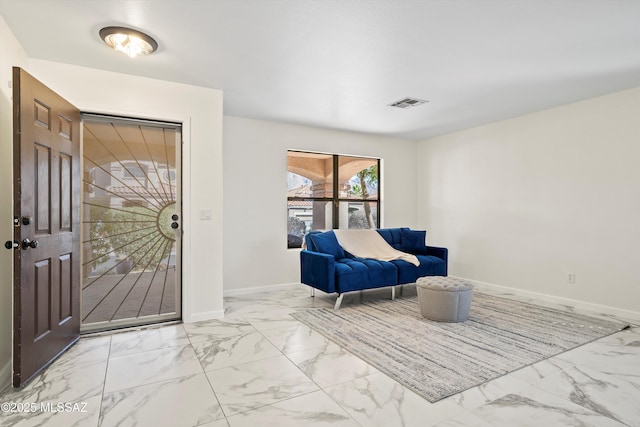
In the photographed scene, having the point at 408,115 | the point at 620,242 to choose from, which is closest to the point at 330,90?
the point at 408,115

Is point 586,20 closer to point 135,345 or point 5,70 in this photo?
point 5,70

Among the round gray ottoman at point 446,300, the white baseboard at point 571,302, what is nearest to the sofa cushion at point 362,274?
the round gray ottoman at point 446,300

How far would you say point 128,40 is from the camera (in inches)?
102

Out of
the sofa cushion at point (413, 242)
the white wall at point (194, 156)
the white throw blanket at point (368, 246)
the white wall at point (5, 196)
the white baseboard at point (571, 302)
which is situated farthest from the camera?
the sofa cushion at point (413, 242)

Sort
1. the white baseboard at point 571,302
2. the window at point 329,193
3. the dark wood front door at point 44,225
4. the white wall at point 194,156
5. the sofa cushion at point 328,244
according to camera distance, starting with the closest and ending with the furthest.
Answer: the dark wood front door at point 44,225
the white wall at point 194,156
the white baseboard at point 571,302
the sofa cushion at point 328,244
the window at point 329,193

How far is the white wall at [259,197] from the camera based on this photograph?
4723mm

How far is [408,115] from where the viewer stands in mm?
4707

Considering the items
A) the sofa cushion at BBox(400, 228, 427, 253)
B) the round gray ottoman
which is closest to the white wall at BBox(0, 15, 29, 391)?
the round gray ottoman

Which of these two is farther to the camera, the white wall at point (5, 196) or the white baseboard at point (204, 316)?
the white baseboard at point (204, 316)

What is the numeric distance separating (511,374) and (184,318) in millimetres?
2890

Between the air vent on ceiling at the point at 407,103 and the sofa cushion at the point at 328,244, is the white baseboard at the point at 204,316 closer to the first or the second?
the sofa cushion at the point at 328,244

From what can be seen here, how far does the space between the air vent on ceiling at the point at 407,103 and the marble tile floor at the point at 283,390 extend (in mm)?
2821

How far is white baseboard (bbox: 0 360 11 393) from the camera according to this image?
2236 mm

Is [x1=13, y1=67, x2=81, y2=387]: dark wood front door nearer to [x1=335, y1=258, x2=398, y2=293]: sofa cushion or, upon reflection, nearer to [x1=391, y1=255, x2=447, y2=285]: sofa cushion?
[x1=335, y1=258, x2=398, y2=293]: sofa cushion
